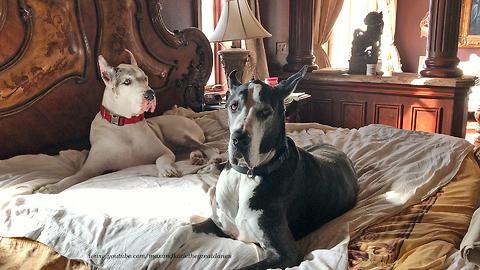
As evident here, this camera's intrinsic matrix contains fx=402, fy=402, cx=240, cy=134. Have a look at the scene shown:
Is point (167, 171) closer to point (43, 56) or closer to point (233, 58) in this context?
point (43, 56)

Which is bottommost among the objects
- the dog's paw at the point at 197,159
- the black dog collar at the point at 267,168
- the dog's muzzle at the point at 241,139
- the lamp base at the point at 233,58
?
the dog's paw at the point at 197,159

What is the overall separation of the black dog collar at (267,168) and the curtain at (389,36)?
295 inches

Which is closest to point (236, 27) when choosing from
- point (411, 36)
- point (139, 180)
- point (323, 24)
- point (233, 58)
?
point (233, 58)

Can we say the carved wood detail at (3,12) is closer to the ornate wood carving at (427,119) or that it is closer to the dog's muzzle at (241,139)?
the dog's muzzle at (241,139)

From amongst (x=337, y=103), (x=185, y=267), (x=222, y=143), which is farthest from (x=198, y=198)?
(x=337, y=103)

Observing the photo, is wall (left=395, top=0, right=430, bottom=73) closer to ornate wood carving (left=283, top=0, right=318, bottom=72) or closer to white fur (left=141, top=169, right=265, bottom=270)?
ornate wood carving (left=283, top=0, right=318, bottom=72)

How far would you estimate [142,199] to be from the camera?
1.73m

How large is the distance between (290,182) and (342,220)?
290 mm

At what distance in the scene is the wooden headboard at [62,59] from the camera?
7.35 ft

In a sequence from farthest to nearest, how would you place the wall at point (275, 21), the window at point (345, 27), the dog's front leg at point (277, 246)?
the window at point (345, 27), the wall at point (275, 21), the dog's front leg at point (277, 246)

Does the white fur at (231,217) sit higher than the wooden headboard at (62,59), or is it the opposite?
the wooden headboard at (62,59)

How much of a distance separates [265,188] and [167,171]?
853 millimetres

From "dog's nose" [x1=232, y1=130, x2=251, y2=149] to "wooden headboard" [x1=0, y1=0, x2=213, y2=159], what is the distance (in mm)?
1583

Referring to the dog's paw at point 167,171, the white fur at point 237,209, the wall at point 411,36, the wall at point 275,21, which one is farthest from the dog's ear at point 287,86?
the wall at point 411,36
